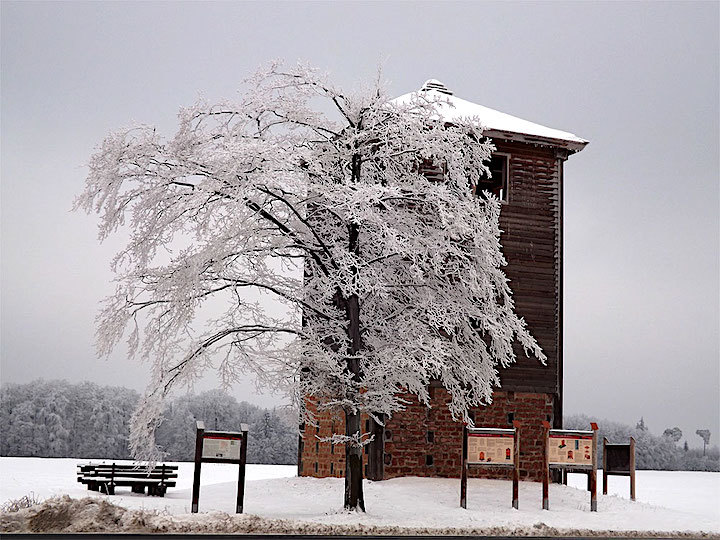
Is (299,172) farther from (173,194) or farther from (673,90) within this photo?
(673,90)

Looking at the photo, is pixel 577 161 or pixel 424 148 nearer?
pixel 424 148

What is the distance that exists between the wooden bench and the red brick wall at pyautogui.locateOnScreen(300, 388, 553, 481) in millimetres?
4093

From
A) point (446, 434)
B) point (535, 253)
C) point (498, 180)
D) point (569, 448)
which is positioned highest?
point (498, 180)

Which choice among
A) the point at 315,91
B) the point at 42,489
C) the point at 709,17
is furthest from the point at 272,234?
the point at 709,17

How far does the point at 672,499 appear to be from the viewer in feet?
77.4

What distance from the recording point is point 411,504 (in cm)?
1620

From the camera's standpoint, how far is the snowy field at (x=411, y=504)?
14.6 m

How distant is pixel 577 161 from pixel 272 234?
82.8 feet

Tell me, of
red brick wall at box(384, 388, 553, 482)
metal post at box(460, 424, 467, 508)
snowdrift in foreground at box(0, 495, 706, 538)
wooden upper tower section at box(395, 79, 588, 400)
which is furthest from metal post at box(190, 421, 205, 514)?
wooden upper tower section at box(395, 79, 588, 400)

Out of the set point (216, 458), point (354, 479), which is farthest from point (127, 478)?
point (354, 479)

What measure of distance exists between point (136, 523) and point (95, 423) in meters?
18.7

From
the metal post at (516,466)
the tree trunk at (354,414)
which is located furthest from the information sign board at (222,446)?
the metal post at (516,466)

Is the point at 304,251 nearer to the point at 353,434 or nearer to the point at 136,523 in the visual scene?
the point at 353,434

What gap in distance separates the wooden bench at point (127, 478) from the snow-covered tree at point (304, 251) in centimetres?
237
